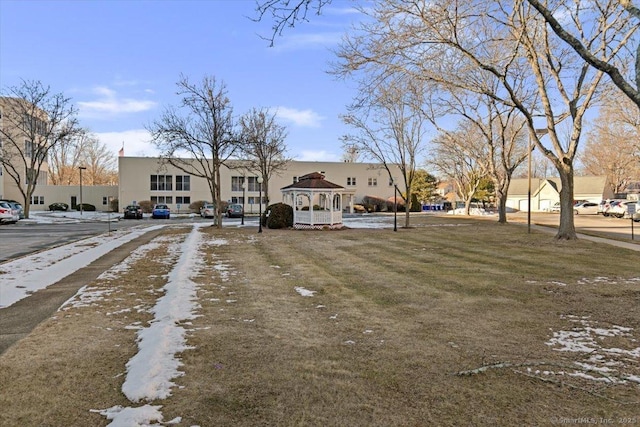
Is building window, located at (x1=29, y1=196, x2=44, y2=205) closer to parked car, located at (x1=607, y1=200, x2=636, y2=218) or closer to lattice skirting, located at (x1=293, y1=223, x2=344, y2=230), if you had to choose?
lattice skirting, located at (x1=293, y1=223, x2=344, y2=230)

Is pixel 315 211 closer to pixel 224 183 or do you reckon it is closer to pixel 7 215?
pixel 7 215

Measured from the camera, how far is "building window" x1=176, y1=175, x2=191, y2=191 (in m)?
56.1

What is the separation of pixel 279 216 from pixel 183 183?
1378 inches

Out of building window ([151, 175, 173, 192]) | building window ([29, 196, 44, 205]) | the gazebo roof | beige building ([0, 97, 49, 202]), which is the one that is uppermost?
beige building ([0, 97, 49, 202])

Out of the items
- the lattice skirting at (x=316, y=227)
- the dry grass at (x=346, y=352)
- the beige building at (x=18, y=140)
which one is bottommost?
the dry grass at (x=346, y=352)

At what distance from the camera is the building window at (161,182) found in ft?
180

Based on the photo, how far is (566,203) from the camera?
1691 cm

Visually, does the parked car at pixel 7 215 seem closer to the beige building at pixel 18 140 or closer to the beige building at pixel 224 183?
the beige building at pixel 18 140

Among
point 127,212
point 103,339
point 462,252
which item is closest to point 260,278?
point 103,339

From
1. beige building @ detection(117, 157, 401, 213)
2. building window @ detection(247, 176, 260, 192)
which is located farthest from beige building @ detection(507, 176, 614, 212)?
building window @ detection(247, 176, 260, 192)

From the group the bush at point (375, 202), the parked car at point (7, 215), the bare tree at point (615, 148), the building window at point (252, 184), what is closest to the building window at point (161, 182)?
the building window at point (252, 184)

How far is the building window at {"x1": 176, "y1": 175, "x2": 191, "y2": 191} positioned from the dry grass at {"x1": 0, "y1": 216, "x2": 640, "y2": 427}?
4898cm

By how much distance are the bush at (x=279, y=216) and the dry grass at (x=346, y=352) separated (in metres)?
15.4

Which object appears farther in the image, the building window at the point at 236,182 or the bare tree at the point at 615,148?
the building window at the point at 236,182
